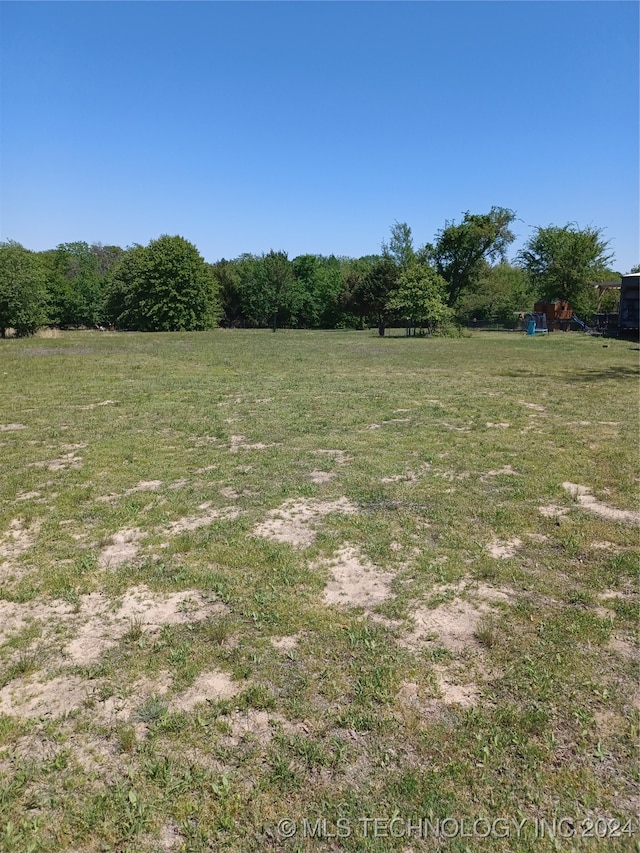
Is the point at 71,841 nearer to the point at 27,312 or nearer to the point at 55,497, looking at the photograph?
the point at 55,497

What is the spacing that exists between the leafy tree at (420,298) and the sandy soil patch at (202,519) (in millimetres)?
32140

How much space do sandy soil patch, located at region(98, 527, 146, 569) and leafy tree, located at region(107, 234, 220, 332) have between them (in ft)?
161

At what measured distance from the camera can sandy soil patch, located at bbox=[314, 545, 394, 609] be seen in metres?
3.55

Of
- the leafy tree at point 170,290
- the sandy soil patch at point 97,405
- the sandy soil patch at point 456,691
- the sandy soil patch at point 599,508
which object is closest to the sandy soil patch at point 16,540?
the sandy soil patch at point 456,691

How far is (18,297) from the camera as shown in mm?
34188

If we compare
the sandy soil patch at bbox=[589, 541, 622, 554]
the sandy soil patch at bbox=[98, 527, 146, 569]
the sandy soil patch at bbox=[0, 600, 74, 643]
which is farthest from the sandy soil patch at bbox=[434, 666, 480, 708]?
the sandy soil patch at bbox=[98, 527, 146, 569]

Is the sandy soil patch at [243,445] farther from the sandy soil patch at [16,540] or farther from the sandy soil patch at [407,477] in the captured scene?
the sandy soil patch at [16,540]

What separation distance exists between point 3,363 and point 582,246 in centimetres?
4399

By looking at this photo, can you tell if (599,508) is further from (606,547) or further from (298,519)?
(298,519)

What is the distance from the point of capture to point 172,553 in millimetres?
4207

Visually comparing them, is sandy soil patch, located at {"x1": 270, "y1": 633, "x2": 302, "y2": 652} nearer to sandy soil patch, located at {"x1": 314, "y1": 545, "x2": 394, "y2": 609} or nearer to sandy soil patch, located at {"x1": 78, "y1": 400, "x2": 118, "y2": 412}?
sandy soil patch, located at {"x1": 314, "y1": 545, "x2": 394, "y2": 609}

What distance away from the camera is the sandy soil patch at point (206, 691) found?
103 inches

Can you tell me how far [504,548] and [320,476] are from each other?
8.34ft

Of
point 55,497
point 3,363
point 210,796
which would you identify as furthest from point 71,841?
point 3,363
